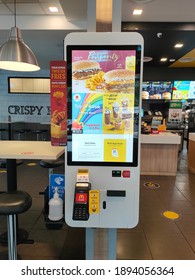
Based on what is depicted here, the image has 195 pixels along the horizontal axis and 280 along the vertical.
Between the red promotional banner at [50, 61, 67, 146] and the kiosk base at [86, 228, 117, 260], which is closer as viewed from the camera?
the red promotional banner at [50, 61, 67, 146]

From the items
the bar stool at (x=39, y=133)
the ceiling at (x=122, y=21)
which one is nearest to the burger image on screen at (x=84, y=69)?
the ceiling at (x=122, y=21)

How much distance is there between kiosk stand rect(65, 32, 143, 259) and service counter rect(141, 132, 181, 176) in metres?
3.87

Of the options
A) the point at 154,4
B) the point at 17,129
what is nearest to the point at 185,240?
the point at 154,4

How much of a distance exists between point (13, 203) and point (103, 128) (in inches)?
37.9

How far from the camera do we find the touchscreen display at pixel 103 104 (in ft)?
5.03

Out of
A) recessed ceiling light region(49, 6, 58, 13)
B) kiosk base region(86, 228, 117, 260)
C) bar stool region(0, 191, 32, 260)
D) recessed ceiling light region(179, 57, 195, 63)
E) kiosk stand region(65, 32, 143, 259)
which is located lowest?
kiosk base region(86, 228, 117, 260)

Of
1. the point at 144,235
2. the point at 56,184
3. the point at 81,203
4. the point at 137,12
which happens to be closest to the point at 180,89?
the point at 137,12

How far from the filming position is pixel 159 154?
18.0ft

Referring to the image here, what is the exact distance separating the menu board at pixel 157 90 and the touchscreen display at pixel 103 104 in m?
6.38

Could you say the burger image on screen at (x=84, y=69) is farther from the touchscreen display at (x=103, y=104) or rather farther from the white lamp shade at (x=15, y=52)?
the white lamp shade at (x=15, y=52)

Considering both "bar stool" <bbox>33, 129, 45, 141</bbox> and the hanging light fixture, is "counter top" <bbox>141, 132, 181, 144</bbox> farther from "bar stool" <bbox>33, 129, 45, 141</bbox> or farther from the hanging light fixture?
"bar stool" <bbox>33, 129, 45, 141</bbox>

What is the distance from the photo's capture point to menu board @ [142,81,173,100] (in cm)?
772

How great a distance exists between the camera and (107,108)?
1.59 m

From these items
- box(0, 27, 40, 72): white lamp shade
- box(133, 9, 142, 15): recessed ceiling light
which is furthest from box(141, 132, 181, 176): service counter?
box(0, 27, 40, 72): white lamp shade
